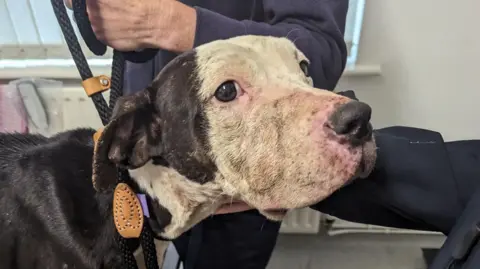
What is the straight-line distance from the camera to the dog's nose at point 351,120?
1027mm

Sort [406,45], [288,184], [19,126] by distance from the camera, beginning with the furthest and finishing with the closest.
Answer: [19,126] → [406,45] → [288,184]

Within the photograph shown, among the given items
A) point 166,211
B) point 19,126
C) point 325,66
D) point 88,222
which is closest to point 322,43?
point 325,66

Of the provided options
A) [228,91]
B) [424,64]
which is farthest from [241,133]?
[424,64]

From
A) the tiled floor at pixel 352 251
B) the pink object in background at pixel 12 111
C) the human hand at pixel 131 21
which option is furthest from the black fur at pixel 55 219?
the tiled floor at pixel 352 251

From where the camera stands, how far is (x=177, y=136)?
1.24m

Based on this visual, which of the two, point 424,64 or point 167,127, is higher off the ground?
point 167,127

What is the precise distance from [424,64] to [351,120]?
1083mm

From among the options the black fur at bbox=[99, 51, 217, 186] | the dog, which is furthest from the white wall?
the black fur at bbox=[99, 51, 217, 186]

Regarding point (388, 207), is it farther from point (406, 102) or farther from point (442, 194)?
point (406, 102)

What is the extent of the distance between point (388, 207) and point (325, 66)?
39 cm

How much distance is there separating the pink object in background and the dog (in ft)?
2.12

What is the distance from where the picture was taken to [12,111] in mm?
2098

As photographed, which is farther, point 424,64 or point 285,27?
point 424,64

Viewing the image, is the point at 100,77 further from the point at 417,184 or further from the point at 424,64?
the point at 424,64
